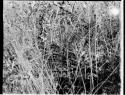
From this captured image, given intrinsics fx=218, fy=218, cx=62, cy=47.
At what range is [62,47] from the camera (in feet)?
6.21

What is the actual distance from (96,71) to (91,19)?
45 centimetres

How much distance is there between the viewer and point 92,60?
186 centimetres

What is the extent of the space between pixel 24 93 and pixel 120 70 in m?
0.81

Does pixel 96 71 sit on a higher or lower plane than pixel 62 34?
lower

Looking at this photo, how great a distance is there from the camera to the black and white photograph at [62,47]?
179 cm

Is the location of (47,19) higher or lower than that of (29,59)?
higher

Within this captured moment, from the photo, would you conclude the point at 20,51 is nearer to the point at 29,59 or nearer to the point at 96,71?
the point at 29,59

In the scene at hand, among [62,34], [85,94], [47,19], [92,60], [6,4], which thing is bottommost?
[85,94]

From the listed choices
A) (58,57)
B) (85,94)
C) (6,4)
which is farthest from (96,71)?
(6,4)

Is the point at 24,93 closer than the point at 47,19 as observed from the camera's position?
Yes

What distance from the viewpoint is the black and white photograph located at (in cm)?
179

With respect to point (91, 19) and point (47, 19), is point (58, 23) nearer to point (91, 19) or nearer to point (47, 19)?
point (47, 19)

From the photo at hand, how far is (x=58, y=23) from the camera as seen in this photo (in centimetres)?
190

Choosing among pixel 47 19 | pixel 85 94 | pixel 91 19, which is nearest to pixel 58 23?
pixel 47 19
